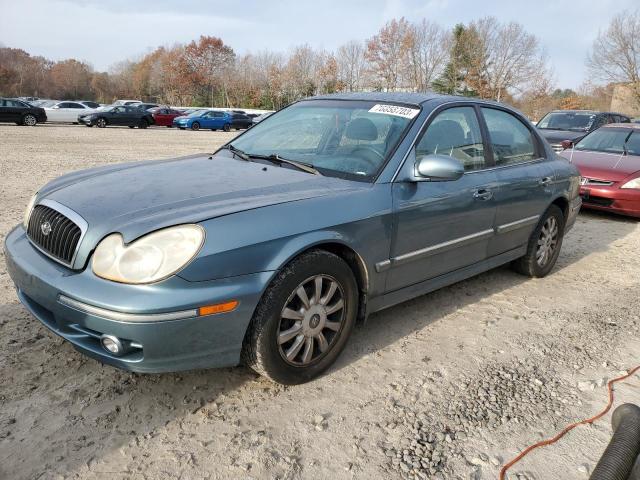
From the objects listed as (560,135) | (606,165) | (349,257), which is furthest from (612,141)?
(349,257)

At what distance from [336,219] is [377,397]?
0.99 m

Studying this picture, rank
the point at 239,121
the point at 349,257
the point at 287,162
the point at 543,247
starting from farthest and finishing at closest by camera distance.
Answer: the point at 239,121 → the point at 543,247 → the point at 287,162 → the point at 349,257

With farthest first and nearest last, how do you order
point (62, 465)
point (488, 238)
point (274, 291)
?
point (488, 238), point (274, 291), point (62, 465)

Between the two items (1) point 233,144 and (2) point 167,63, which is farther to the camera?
(2) point 167,63

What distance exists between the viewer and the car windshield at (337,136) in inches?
129

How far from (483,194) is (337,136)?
1155 millimetres

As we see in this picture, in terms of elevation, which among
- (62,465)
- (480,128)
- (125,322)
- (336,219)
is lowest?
(62,465)

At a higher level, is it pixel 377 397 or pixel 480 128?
pixel 480 128

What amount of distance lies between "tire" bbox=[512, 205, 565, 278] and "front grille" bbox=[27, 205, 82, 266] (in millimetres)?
3725

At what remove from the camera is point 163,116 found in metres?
32.2

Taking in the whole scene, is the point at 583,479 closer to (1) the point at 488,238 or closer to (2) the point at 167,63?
(1) the point at 488,238

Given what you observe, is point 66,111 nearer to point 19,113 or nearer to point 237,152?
point 19,113

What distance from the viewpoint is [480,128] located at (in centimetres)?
400

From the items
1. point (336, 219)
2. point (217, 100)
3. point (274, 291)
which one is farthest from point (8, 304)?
point (217, 100)
